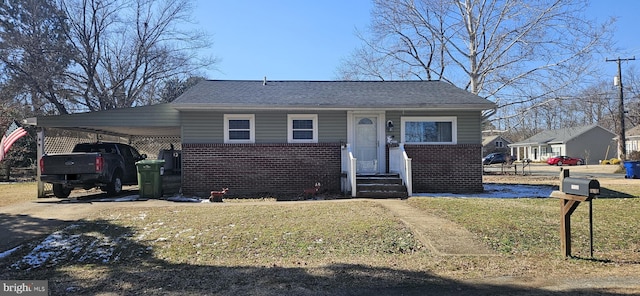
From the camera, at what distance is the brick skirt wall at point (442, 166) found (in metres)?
13.6

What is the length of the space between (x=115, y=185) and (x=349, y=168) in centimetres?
748

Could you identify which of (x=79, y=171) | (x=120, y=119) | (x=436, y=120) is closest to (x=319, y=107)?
(x=436, y=120)

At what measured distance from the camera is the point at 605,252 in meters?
6.39

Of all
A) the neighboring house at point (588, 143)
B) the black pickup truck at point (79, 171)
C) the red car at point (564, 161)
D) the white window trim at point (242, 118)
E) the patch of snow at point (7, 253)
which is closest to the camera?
the patch of snow at point (7, 253)

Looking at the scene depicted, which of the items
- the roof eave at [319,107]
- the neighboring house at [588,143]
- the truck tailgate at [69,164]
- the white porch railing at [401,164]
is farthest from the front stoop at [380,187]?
the neighboring house at [588,143]

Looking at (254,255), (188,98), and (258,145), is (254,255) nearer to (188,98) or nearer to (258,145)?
(258,145)

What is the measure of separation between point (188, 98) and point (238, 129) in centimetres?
183

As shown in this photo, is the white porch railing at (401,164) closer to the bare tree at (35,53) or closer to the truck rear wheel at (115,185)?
the truck rear wheel at (115,185)

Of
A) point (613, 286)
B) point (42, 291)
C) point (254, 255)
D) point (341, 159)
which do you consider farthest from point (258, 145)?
point (613, 286)

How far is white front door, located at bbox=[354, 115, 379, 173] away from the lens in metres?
13.8

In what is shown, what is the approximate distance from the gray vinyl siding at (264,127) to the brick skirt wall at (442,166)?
235 cm

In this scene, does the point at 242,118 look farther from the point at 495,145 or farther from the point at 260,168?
the point at 495,145

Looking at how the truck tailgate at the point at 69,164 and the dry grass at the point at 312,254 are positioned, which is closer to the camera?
the dry grass at the point at 312,254

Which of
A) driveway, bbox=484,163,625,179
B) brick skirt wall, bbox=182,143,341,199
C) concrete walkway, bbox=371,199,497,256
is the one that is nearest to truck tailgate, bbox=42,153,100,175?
brick skirt wall, bbox=182,143,341,199
